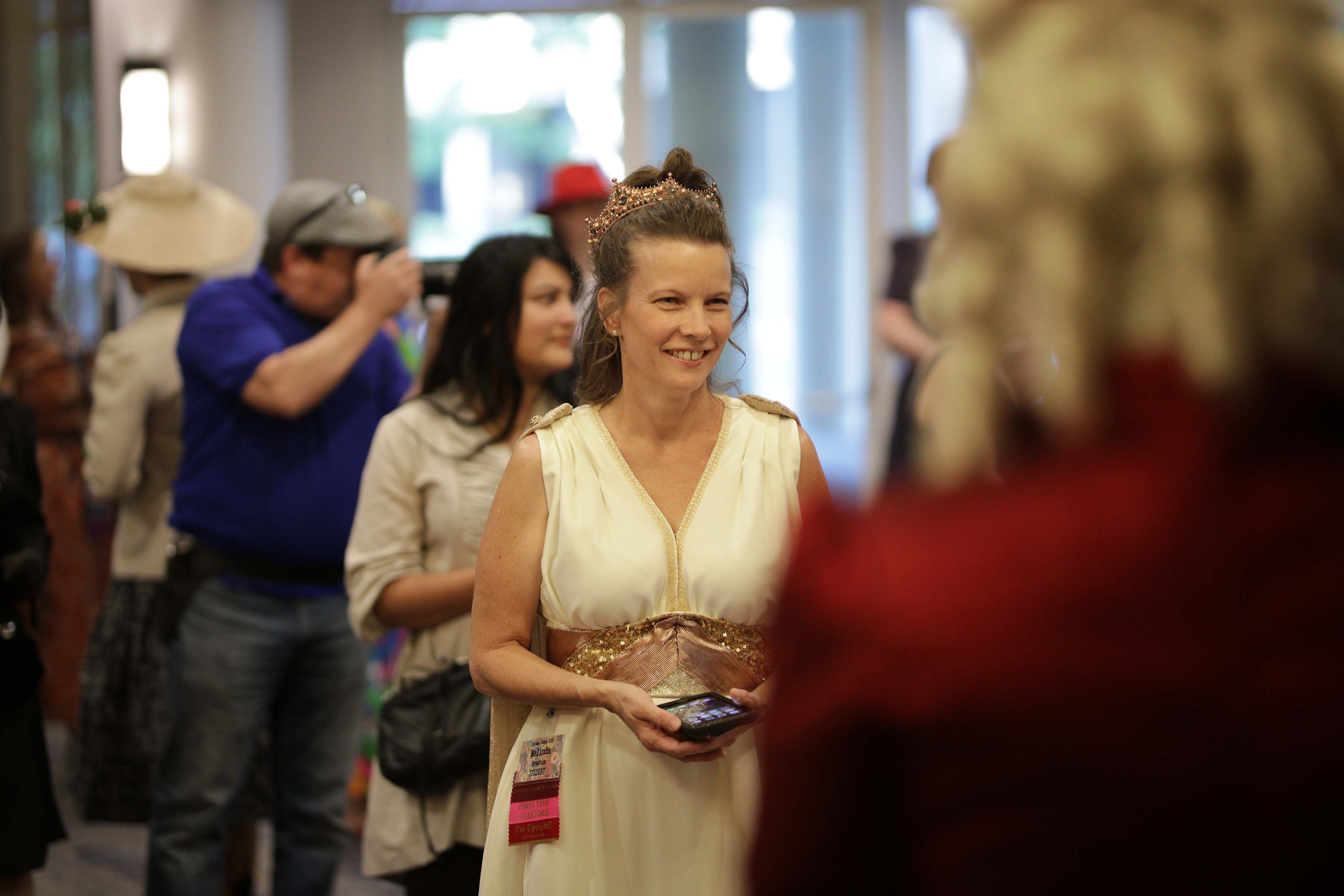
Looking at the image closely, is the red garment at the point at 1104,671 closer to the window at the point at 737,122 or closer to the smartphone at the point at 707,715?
the smartphone at the point at 707,715

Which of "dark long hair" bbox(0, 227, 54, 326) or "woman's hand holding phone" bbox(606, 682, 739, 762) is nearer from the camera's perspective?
"woman's hand holding phone" bbox(606, 682, 739, 762)

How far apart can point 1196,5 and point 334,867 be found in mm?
2760

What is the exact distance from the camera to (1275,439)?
2.18 feet

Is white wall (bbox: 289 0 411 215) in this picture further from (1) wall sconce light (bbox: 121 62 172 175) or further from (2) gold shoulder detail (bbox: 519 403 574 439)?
(2) gold shoulder detail (bbox: 519 403 574 439)

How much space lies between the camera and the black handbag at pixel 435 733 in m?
2.22

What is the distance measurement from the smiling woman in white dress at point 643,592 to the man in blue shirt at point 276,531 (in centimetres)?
105

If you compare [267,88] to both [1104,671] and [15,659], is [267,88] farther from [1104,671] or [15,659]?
[1104,671]

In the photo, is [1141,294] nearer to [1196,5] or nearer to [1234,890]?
[1196,5]

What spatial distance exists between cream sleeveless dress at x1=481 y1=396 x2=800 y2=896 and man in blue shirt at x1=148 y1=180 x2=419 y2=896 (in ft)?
3.60

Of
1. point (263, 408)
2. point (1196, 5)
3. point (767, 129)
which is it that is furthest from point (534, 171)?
point (1196, 5)

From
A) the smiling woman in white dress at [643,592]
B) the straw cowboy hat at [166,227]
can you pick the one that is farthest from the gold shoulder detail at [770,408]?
the straw cowboy hat at [166,227]

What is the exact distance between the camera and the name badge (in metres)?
1.71

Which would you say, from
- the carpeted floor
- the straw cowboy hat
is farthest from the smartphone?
the straw cowboy hat

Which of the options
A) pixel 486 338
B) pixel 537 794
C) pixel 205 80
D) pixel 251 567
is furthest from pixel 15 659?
pixel 205 80
